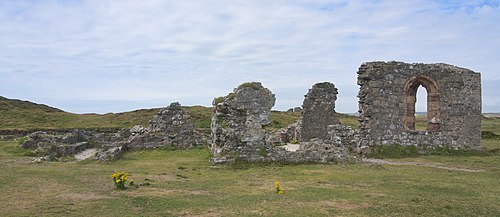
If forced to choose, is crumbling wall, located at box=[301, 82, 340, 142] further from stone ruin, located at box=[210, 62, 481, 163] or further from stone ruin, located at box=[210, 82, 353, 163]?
stone ruin, located at box=[210, 82, 353, 163]

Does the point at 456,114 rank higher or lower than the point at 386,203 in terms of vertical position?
higher

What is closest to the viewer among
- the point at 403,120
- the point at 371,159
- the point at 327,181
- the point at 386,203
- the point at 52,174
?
the point at 386,203

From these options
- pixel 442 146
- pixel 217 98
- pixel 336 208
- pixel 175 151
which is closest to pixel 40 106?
pixel 175 151

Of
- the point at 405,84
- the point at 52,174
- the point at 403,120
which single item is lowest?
the point at 52,174

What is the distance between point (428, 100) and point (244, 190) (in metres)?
16.1

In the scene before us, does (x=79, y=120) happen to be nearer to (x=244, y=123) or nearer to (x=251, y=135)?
(x=244, y=123)

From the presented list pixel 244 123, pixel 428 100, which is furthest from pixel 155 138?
pixel 428 100

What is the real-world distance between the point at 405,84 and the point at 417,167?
22.6 ft

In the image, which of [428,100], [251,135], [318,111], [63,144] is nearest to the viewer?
[251,135]

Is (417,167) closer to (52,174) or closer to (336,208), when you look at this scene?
(336,208)

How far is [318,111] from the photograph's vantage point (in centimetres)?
2708

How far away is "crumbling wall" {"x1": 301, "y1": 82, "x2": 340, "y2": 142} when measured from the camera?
87.7 ft

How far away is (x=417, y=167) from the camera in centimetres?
1777

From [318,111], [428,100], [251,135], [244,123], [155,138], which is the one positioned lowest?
[155,138]
